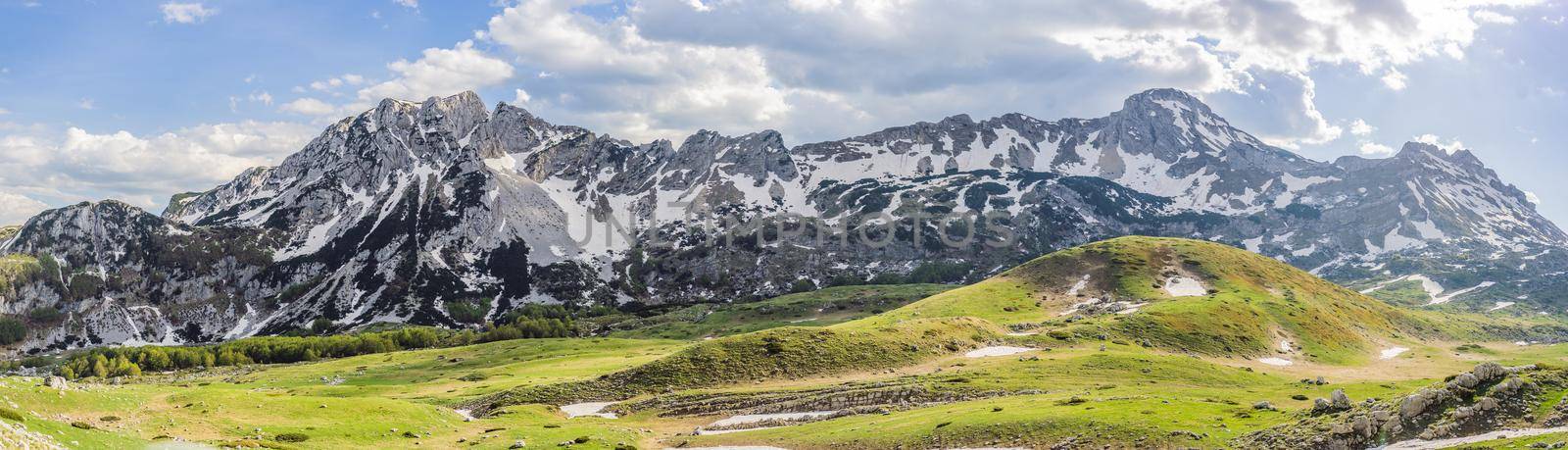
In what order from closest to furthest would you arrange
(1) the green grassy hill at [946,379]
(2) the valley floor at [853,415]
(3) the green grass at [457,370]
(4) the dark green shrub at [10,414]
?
(4) the dark green shrub at [10,414], (2) the valley floor at [853,415], (1) the green grassy hill at [946,379], (3) the green grass at [457,370]

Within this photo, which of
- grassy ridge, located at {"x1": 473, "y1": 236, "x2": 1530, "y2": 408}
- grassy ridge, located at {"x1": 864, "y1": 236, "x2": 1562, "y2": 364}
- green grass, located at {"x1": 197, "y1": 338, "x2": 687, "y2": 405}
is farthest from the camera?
grassy ridge, located at {"x1": 864, "y1": 236, "x2": 1562, "y2": 364}

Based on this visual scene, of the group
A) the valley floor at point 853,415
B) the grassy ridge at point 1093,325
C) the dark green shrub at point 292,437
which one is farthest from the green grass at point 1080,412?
the dark green shrub at point 292,437

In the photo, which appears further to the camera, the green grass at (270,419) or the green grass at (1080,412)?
the green grass at (1080,412)

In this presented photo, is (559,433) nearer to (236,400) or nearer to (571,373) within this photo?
(236,400)

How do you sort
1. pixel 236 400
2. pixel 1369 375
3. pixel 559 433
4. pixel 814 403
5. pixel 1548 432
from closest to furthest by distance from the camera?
pixel 1548 432 < pixel 236 400 < pixel 559 433 < pixel 814 403 < pixel 1369 375

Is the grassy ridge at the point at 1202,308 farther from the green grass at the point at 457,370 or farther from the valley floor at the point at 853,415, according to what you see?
the green grass at the point at 457,370

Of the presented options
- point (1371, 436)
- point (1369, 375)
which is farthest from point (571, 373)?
point (1369, 375)

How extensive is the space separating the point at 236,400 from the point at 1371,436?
74427 millimetres

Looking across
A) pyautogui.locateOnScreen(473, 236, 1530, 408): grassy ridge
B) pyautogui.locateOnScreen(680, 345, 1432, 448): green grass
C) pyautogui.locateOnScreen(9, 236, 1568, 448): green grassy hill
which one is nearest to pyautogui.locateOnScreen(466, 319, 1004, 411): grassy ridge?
pyautogui.locateOnScreen(473, 236, 1530, 408): grassy ridge

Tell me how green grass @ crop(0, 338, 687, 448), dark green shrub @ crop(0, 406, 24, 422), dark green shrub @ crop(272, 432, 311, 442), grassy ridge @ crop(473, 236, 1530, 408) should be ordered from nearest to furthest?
dark green shrub @ crop(0, 406, 24, 422) < green grass @ crop(0, 338, 687, 448) < dark green shrub @ crop(272, 432, 311, 442) < grassy ridge @ crop(473, 236, 1530, 408)

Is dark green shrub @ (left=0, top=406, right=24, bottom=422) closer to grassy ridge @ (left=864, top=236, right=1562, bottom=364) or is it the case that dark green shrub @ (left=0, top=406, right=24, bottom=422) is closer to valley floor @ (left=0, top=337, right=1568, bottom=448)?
valley floor @ (left=0, top=337, right=1568, bottom=448)

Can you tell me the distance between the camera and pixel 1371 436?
140 ft

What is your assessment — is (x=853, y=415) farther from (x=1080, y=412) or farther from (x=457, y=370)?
(x=457, y=370)

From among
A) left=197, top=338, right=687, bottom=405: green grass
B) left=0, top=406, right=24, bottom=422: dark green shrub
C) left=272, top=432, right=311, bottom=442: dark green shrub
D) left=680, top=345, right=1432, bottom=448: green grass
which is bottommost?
left=197, top=338, right=687, bottom=405: green grass
